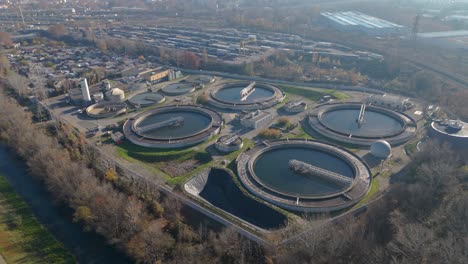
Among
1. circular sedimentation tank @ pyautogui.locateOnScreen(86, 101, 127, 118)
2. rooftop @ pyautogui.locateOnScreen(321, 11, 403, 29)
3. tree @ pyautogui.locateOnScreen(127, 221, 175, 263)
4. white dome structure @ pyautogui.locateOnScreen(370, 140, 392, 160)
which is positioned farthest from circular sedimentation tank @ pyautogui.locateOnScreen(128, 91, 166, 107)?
rooftop @ pyautogui.locateOnScreen(321, 11, 403, 29)

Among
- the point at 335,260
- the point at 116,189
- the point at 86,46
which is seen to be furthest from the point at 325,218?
the point at 86,46

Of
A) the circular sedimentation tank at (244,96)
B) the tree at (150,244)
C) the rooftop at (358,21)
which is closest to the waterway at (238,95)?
the circular sedimentation tank at (244,96)

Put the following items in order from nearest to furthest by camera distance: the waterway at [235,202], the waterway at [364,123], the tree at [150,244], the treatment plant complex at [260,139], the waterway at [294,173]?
the tree at [150,244], the waterway at [235,202], the treatment plant complex at [260,139], the waterway at [294,173], the waterway at [364,123]

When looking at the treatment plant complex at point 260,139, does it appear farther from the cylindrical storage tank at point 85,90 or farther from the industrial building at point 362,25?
the industrial building at point 362,25

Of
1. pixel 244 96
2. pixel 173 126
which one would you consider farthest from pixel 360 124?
pixel 173 126

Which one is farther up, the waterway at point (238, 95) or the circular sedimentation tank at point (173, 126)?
the waterway at point (238, 95)

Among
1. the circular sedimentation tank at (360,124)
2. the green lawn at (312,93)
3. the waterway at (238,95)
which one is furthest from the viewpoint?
the green lawn at (312,93)

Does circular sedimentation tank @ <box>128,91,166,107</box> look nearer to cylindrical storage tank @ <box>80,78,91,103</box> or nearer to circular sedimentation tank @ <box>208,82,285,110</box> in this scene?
cylindrical storage tank @ <box>80,78,91,103</box>
